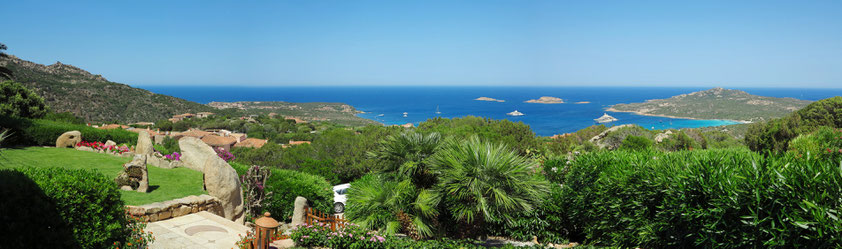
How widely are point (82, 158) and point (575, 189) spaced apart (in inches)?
593

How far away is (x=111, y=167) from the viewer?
40.6 feet

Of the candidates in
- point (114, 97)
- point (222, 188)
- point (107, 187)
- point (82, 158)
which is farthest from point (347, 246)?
point (114, 97)

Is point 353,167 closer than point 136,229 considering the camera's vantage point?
No

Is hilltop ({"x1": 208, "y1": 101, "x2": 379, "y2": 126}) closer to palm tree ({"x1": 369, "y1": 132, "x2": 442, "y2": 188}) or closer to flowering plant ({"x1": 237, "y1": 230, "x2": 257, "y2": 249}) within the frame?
palm tree ({"x1": 369, "y1": 132, "x2": 442, "y2": 188})

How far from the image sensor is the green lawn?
35.4 feet

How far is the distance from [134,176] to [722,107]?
142m

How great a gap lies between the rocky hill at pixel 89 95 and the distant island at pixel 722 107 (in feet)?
367

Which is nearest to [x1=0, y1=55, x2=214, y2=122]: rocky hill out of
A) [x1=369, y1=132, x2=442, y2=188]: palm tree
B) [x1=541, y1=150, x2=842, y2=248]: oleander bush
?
[x1=369, y1=132, x2=442, y2=188]: palm tree

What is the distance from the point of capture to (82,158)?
1295 centimetres

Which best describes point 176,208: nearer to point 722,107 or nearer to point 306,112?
point 306,112

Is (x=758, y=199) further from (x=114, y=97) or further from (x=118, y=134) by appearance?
(x=114, y=97)

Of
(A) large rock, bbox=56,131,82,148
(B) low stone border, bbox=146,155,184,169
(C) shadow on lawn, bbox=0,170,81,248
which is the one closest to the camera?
(C) shadow on lawn, bbox=0,170,81,248

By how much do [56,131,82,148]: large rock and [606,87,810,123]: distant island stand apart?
104 m

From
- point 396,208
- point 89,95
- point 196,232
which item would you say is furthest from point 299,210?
point 89,95
